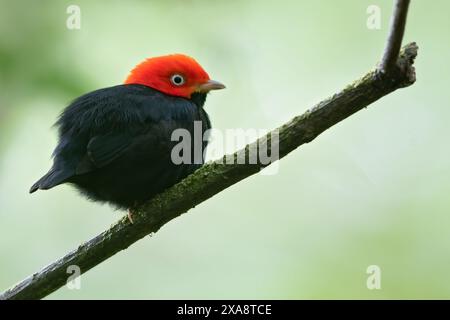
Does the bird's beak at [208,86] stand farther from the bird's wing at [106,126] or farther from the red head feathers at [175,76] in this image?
the bird's wing at [106,126]

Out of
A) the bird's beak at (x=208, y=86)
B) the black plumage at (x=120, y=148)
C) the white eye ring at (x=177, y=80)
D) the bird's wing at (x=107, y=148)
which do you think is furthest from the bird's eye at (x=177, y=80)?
the bird's wing at (x=107, y=148)

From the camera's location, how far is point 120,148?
12.9 feet

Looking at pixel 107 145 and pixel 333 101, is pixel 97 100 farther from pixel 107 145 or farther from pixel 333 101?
pixel 333 101

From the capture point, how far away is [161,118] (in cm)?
407

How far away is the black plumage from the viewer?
3.91m

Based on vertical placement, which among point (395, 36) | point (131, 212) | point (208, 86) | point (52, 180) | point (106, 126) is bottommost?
point (131, 212)

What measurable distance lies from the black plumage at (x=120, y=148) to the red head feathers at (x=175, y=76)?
464mm

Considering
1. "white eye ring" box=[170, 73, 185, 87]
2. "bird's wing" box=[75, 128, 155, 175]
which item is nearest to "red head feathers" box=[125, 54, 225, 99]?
"white eye ring" box=[170, 73, 185, 87]

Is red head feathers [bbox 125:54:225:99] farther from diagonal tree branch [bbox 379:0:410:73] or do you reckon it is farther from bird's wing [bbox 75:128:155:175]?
diagonal tree branch [bbox 379:0:410:73]

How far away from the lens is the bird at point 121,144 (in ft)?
12.8

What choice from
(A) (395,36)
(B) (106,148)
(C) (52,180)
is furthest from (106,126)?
A: (A) (395,36)

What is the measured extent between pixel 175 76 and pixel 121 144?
1.06 m

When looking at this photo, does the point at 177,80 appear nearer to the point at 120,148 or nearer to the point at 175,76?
the point at 175,76
